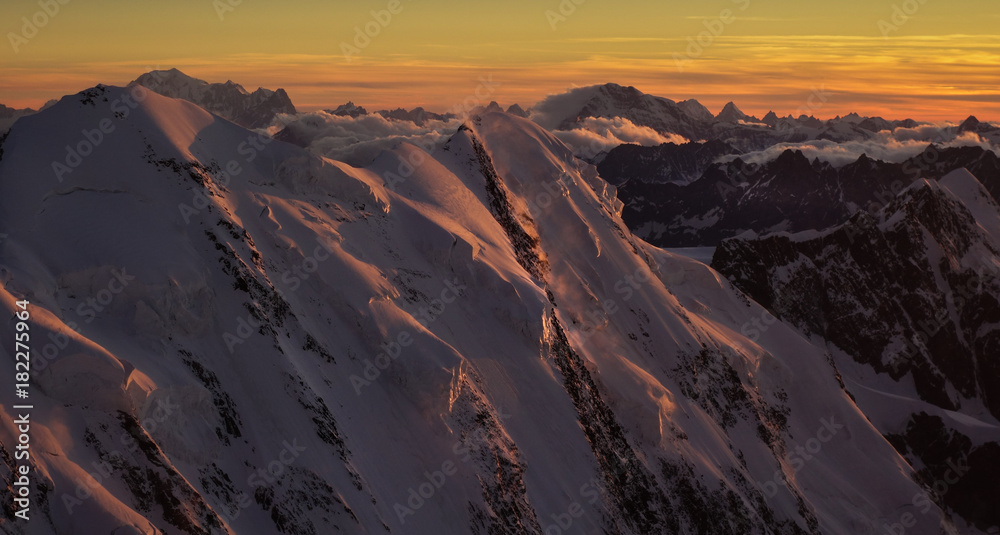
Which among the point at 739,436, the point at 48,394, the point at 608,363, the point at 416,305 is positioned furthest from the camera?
the point at 739,436

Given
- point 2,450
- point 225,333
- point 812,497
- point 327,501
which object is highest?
point 2,450

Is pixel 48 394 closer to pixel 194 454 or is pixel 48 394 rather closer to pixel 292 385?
pixel 194 454

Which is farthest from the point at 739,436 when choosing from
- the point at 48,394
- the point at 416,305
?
the point at 48,394

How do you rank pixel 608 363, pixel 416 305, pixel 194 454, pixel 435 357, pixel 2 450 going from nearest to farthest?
pixel 2 450 < pixel 194 454 < pixel 435 357 < pixel 416 305 < pixel 608 363

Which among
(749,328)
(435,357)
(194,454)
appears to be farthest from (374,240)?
(749,328)

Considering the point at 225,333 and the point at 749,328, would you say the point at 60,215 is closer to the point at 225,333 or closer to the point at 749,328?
the point at 225,333

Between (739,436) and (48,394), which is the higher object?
(48,394)

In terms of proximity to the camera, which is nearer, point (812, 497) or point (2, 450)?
point (2, 450)
